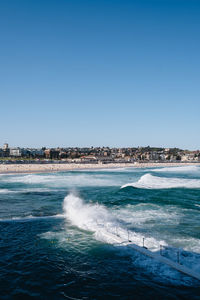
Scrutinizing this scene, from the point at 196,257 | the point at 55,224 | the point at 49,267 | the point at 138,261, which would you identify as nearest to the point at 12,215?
the point at 55,224

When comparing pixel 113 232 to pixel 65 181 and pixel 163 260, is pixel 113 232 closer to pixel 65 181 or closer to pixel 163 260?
pixel 163 260

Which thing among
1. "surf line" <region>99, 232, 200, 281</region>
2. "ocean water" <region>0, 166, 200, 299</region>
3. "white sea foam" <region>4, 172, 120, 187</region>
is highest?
"surf line" <region>99, 232, 200, 281</region>

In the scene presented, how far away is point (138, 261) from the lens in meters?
11.7

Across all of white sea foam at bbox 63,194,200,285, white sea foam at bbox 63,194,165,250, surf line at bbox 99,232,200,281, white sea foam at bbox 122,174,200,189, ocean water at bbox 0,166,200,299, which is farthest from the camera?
white sea foam at bbox 122,174,200,189

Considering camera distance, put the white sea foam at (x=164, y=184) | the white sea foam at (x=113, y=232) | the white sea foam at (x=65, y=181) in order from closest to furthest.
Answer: the white sea foam at (x=113, y=232) < the white sea foam at (x=164, y=184) < the white sea foam at (x=65, y=181)

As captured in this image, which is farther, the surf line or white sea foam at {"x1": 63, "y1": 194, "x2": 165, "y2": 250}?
white sea foam at {"x1": 63, "y1": 194, "x2": 165, "y2": 250}

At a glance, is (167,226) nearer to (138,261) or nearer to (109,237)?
(109,237)

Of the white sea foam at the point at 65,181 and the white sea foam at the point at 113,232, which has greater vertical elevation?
the white sea foam at the point at 113,232

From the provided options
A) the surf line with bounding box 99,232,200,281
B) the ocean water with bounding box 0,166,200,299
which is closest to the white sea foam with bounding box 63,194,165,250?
the ocean water with bounding box 0,166,200,299

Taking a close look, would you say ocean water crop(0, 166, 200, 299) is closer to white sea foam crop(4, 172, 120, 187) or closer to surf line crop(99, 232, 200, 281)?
surf line crop(99, 232, 200, 281)

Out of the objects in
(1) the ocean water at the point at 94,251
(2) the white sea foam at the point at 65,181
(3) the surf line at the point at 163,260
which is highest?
(3) the surf line at the point at 163,260

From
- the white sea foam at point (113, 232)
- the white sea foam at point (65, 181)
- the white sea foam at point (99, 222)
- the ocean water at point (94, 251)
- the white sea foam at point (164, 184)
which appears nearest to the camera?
the ocean water at point (94, 251)

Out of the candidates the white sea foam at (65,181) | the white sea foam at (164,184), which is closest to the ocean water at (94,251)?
the white sea foam at (164,184)

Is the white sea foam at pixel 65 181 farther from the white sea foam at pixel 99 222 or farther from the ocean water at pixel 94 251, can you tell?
the ocean water at pixel 94 251
